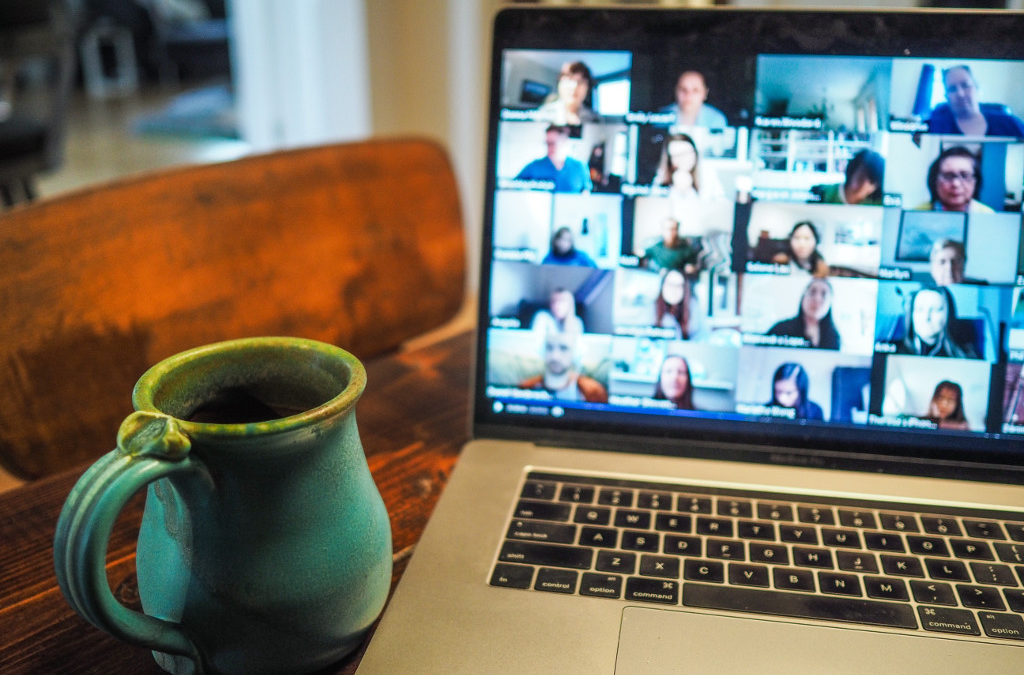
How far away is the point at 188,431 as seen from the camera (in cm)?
33

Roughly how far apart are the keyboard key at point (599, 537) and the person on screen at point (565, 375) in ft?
0.36

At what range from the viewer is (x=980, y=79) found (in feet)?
1.67

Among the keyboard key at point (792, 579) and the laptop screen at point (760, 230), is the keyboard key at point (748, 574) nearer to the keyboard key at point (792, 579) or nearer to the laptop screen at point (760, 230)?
the keyboard key at point (792, 579)

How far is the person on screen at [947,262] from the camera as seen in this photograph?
521mm

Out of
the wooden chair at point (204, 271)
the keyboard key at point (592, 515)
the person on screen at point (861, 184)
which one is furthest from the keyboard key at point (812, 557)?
the wooden chair at point (204, 271)

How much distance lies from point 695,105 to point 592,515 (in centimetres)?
26

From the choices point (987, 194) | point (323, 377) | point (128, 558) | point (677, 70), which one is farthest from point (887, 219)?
point (128, 558)

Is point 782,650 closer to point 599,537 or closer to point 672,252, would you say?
point 599,537

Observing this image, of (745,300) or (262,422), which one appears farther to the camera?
(745,300)

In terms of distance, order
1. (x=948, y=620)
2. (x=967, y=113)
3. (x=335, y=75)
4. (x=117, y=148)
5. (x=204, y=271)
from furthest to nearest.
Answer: (x=117, y=148) < (x=335, y=75) < (x=204, y=271) < (x=967, y=113) < (x=948, y=620)

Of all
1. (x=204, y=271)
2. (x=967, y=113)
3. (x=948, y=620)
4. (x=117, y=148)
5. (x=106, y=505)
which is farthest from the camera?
(x=117, y=148)

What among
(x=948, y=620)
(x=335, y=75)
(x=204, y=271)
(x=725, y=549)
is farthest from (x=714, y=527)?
(x=335, y=75)

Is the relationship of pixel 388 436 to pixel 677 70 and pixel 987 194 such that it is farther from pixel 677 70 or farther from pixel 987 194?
pixel 987 194

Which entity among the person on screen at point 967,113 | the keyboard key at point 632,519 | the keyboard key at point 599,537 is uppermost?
the person on screen at point 967,113
